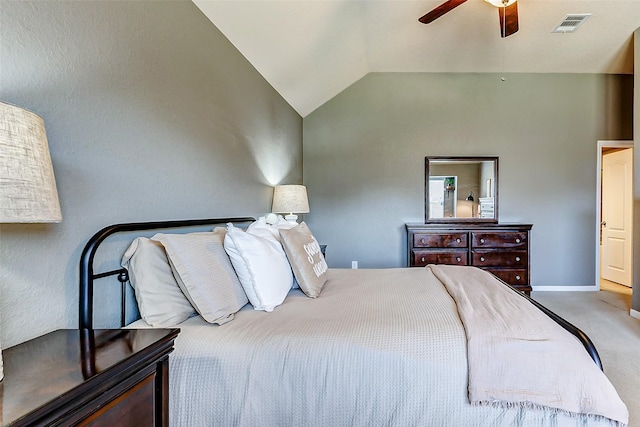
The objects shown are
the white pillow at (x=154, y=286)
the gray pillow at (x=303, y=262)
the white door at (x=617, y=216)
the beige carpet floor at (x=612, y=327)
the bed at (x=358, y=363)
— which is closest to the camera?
the bed at (x=358, y=363)

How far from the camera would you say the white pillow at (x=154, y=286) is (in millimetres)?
1438

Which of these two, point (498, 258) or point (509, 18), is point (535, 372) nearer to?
point (509, 18)

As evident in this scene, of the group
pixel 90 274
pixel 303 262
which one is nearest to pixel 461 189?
pixel 303 262

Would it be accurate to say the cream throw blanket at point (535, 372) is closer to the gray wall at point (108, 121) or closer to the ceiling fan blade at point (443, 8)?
the gray wall at point (108, 121)

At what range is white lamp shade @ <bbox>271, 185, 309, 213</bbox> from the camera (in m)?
3.49

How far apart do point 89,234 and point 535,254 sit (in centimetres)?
517

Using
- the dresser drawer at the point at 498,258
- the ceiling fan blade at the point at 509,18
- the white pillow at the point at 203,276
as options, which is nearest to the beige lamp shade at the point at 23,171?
the white pillow at the point at 203,276

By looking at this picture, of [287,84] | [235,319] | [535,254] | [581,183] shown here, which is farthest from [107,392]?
[581,183]

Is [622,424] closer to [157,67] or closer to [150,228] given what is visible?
[150,228]

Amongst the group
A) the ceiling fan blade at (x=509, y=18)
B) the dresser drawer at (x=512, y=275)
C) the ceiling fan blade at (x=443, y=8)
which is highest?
the ceiling fan blade at (x=509, y=18)

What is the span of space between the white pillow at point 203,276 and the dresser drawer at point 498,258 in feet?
11.3

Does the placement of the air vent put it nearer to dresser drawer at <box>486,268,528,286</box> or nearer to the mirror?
the mirror

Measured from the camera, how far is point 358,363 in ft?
4.17

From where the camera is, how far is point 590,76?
4.62m
